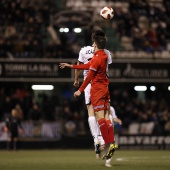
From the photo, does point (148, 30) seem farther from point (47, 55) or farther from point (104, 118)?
point (104, 118)

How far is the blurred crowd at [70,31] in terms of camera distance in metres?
29.4

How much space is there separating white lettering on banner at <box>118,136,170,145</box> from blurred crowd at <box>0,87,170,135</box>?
251mm

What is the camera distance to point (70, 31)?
30953mm

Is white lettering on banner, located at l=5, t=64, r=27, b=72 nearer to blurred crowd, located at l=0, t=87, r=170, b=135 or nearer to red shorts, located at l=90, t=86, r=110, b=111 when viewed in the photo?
blurred crowd, located at l=0, t=87, r=170, b=135

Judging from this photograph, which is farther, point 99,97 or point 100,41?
point 99,97

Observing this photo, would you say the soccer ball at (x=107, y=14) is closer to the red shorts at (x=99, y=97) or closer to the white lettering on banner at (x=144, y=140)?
the red shorts at (x=99, y=97)

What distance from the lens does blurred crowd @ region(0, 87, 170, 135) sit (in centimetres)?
2794

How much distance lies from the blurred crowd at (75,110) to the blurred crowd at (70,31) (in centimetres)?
201

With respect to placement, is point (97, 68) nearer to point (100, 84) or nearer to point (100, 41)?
point (100, 84)

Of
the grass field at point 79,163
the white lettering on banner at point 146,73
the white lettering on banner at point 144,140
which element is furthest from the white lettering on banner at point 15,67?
the grass field at point 79,163

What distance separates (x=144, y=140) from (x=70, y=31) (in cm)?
647

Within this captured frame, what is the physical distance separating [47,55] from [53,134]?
3737 millimetres

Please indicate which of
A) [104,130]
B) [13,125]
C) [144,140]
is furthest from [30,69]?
[104,130]

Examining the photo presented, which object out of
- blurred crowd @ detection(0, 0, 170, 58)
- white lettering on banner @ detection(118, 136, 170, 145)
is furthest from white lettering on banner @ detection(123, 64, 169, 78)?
white lettering on banner @ detection(118, 136, 170, 145)
